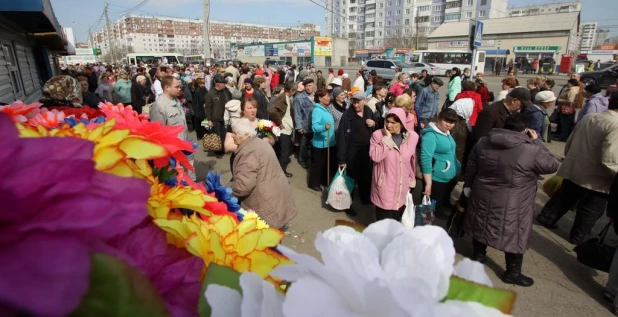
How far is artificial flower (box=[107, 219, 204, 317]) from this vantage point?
1.71ft

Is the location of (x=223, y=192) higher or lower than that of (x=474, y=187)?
higher

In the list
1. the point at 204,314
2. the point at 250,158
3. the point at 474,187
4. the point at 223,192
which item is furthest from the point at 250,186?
the point at 204,314

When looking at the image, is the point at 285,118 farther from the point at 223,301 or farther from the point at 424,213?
the point at 223,301

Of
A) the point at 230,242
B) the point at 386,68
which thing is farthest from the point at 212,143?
the point at 386,68

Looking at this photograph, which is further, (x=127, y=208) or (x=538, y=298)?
(x=538, y=298)

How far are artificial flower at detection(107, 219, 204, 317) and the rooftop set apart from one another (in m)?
52.2

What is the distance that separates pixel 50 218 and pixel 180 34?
121 metres

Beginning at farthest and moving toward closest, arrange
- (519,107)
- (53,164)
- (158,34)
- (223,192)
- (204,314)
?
(158,34) < (519,107) < (223,192) < (204,314) < (53,164)

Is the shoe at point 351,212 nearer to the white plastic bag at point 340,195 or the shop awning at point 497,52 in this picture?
the white plastic bag at point 340,195

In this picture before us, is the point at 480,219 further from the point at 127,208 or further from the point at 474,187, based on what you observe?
→ the point at 127,208

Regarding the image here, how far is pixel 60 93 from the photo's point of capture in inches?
95.4

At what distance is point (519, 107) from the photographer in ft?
15.4

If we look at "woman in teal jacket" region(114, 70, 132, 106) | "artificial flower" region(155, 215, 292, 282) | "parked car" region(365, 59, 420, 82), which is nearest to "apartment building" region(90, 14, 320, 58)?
"parked car" region(365, 59, 420, 82)

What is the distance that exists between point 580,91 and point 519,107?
521cm
